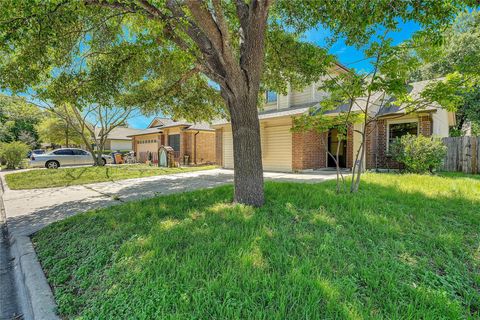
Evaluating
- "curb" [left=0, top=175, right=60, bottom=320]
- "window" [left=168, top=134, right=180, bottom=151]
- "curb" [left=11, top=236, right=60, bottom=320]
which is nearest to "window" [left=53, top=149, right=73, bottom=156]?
"window" [left=168, top=134, right=180, bottom=151]

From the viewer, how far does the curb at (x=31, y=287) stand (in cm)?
206

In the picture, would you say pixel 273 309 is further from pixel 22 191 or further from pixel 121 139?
pixel 121 139

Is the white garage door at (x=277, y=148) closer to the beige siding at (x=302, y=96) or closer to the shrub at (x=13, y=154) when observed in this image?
the beige siding at (x=302, y=96)

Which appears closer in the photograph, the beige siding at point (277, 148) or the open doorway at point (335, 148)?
the beige siding at point (277, 148)

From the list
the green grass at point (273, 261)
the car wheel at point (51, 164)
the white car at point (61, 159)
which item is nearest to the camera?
the green grass at point (273, 261)

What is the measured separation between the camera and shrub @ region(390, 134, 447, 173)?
7.84 meters

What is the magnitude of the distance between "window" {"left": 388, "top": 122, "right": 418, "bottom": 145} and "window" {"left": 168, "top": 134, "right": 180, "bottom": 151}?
14475mm

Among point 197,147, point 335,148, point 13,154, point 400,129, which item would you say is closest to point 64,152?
point 13,154

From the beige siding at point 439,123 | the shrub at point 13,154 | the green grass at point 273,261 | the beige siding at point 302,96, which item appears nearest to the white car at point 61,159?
the shrub at point 13,154

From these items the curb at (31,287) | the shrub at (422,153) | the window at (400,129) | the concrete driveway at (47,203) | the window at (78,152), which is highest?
the window at (400,129)

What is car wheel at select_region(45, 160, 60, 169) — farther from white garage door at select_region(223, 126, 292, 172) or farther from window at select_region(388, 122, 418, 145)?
window at select_region(388, 122, 418, 145)

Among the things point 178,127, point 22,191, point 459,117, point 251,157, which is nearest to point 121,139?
point 178,127

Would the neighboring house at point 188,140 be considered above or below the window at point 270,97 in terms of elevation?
below

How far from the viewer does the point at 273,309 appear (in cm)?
174
